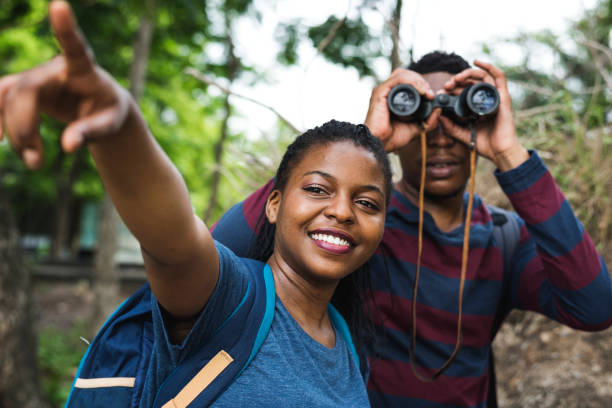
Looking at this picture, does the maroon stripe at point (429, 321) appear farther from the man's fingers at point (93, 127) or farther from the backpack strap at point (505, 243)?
the man's fingers at point (93, 127)

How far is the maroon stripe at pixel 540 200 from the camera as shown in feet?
5.89

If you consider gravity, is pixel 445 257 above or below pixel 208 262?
below

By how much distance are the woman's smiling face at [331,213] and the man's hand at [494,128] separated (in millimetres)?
668

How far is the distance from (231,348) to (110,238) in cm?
609

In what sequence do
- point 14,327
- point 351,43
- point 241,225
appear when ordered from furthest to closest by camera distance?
point 14,327
point 351,43
point 241,225

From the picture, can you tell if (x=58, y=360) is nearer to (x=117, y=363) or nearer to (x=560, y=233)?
(x=117, y=363)

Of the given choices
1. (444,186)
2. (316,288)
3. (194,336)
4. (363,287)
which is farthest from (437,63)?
(194,336)

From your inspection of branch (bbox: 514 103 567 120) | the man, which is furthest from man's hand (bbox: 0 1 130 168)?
branch (bbox: 514 103 567 120)

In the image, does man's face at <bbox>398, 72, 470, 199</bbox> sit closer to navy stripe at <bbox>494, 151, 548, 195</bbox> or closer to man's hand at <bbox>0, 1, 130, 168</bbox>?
navy stripe at <bbox>494, 151, 548, 195</bbox>

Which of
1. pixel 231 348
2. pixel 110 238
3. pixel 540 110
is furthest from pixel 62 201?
pixel 231 348

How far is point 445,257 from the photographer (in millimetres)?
2033

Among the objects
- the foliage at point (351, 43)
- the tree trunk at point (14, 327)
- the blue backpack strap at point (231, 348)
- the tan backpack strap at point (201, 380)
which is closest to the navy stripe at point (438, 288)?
the blue backpack strap at point (231, 348)

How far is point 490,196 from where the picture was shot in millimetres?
3729

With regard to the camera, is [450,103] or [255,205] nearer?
[255,205]
